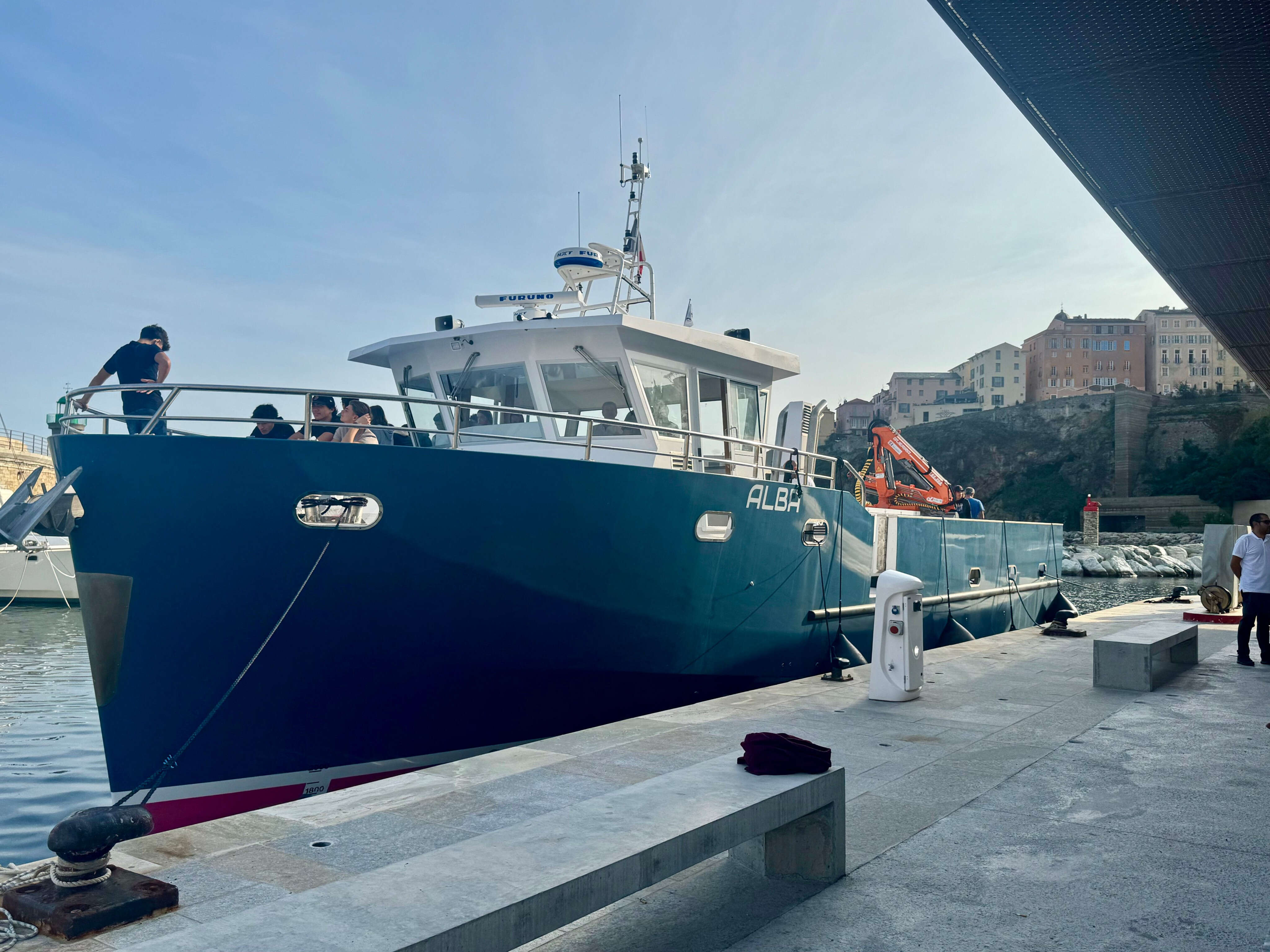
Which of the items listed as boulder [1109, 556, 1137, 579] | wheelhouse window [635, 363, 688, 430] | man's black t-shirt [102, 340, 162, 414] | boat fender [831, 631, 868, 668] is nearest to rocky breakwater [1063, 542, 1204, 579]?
boulder [1109, 556, 1137, 579]

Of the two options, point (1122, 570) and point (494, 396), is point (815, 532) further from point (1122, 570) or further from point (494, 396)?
point (1122, 570)

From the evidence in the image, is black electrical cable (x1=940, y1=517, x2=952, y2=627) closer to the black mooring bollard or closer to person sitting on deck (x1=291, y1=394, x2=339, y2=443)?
person sitting on deck (x1=291, y1=394, x2=339, y2=443)

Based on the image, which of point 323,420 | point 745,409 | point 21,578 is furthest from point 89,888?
point 21,578

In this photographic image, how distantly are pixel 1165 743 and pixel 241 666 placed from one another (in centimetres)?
548

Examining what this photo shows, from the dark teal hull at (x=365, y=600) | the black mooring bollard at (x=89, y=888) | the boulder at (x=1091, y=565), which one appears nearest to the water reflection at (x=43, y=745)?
the dark teal hull at (x=365, y=600)

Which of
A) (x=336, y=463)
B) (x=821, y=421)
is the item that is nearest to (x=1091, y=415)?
(x=821, y=421)

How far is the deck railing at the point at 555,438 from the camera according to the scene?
220 inches

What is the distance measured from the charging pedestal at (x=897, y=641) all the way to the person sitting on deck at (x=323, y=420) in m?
3.96

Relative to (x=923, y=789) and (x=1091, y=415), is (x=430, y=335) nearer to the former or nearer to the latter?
(x=923, y=789)

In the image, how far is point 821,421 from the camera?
971cm

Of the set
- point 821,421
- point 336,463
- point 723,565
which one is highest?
point 821,421

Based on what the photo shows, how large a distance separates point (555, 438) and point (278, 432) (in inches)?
93.9

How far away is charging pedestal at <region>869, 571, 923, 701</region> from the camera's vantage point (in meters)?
6.64

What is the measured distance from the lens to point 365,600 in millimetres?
5605
